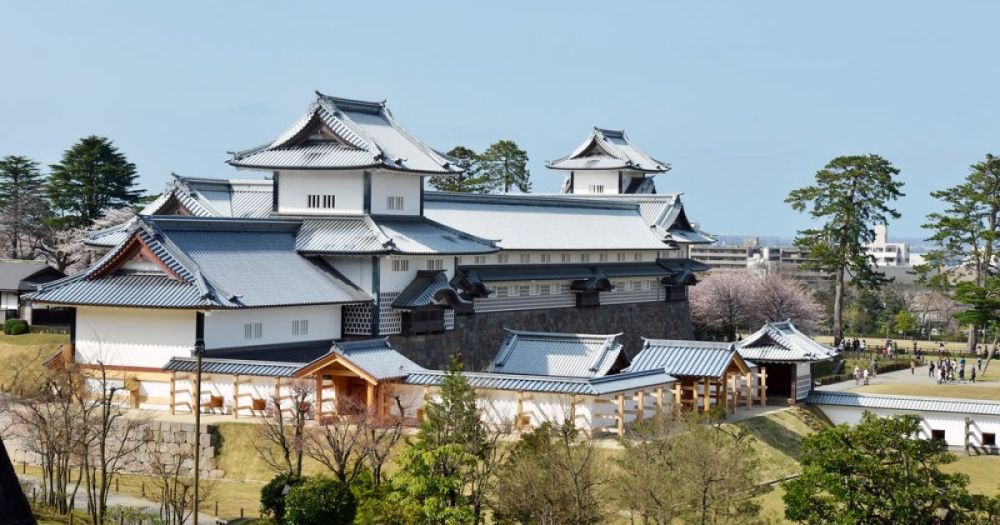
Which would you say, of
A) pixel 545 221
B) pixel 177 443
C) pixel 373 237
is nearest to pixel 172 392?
pixel 177 443

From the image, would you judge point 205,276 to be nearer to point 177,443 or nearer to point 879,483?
point 177,443

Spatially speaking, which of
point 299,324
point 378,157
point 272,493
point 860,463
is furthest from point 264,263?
point 860,463

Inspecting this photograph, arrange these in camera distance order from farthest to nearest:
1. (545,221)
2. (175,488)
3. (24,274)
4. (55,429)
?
(24,274) < (545,221) < (55,429) < (175,488)

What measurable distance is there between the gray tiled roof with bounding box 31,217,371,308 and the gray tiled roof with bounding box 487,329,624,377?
5.50 metres

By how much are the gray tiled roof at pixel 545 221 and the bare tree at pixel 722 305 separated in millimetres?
15158

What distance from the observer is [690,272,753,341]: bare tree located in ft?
270

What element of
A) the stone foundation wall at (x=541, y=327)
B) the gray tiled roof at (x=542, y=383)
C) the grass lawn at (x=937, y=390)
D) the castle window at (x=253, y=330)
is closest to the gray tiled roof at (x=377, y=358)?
the gray tiled roof at (x=542, y=383)

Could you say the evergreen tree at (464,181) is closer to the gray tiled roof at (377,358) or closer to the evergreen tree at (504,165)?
the evergreen tree at (504,165)

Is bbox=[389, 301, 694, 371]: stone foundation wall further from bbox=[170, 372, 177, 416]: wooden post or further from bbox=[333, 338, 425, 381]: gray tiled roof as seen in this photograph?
bbox=[170, 372, 177, 416]: wooden post

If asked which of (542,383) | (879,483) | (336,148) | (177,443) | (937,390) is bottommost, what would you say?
(937,390)

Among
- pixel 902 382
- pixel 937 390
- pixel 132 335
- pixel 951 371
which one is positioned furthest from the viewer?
pixel 951 371

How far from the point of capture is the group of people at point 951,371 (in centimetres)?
6456

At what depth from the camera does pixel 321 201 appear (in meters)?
49.0

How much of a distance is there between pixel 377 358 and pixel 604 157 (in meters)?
45.0
